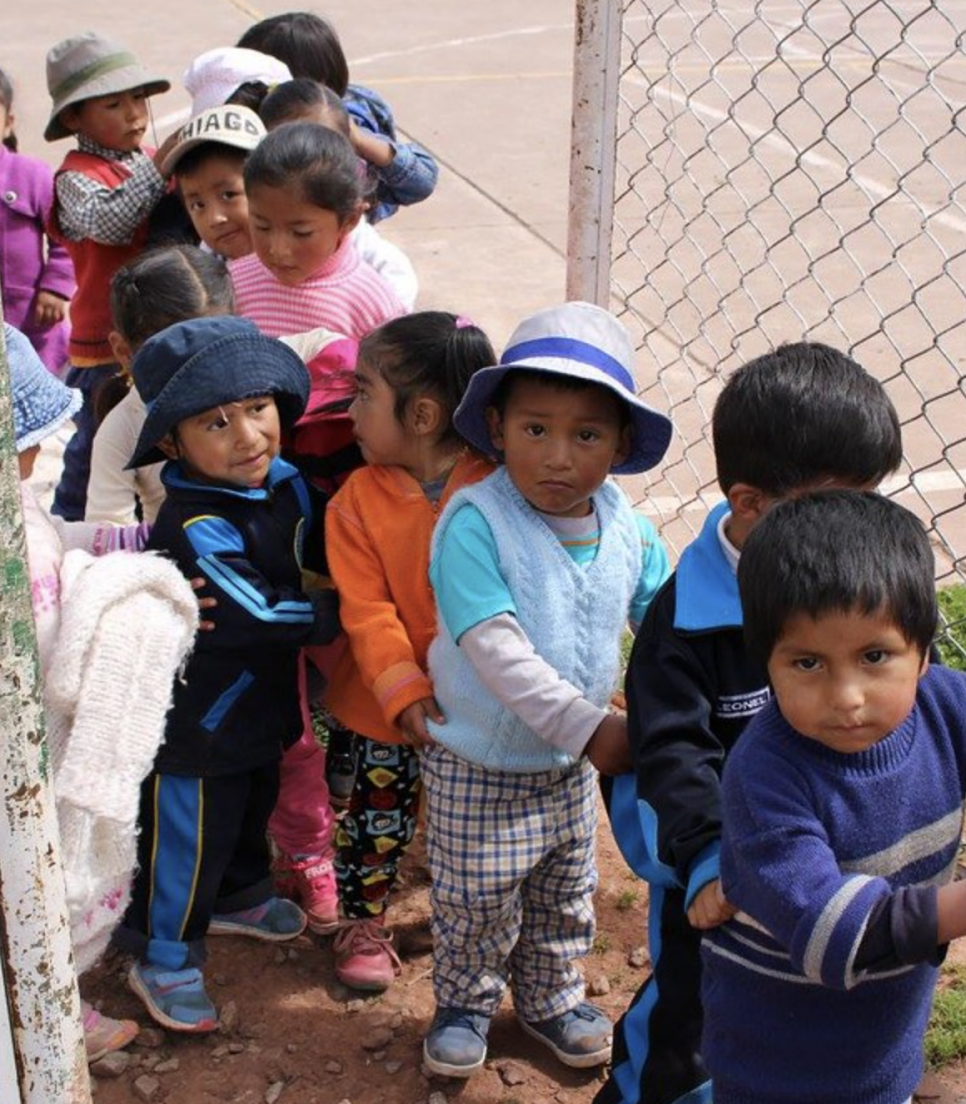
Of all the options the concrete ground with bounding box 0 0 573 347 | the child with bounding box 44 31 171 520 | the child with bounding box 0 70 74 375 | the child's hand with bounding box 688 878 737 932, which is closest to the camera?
the child's hand with bounding box 688 878 737 932

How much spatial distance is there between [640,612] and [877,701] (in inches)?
40.6

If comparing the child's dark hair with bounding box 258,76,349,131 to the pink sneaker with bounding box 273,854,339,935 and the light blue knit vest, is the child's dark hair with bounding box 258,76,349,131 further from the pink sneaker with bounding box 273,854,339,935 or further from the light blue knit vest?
the pink sneaker with bounding box 273,854,339,935

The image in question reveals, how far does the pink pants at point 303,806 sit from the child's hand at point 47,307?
2.43 meters

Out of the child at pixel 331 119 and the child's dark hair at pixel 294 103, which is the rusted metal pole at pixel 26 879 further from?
the child's dark hair at pixel 294 103

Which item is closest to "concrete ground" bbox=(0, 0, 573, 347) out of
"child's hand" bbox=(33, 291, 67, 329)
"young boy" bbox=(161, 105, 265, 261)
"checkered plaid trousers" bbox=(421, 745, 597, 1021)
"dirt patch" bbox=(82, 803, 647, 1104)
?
"child's hand" bbox=(33, 291, 67, 329)

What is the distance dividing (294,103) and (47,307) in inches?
65.7

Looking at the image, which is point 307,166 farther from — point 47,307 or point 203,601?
point 47,307

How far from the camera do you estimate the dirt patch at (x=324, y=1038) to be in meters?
3.06

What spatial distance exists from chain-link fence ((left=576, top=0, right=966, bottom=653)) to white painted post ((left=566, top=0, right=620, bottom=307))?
4 cm

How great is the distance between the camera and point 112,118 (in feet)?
14.3

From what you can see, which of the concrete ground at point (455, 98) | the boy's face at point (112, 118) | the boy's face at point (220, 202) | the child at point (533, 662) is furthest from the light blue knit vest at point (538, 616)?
the concrete ground at point (455, 98)

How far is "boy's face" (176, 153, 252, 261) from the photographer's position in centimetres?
379

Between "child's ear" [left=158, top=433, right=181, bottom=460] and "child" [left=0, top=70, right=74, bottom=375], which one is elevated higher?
"child's ear" [left=158, top=433, right=181, bottom=460]

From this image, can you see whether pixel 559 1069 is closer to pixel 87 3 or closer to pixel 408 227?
pixel 408 227
